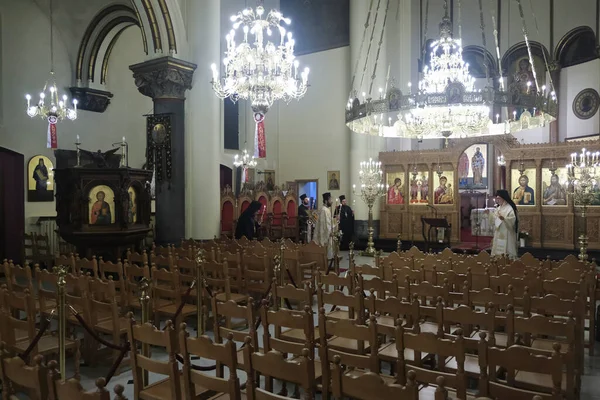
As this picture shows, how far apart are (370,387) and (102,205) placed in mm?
8677

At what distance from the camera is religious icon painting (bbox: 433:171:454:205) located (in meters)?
15.6

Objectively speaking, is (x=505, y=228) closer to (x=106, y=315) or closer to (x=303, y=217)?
(x=106, y=315)

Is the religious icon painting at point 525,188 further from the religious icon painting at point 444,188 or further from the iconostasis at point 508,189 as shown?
the religious icon painting at point 444,188

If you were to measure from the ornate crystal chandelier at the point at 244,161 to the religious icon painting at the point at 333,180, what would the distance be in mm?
2994

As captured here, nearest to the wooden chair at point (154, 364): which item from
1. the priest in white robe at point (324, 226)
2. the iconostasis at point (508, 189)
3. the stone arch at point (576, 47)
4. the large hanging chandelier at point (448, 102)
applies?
the large hanging chandelier at point (448, 102)

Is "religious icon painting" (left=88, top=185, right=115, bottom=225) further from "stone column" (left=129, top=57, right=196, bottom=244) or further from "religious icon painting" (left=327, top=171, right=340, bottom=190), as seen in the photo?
"religious icon painting" (left=327, top=171, right=340, bottom=190)

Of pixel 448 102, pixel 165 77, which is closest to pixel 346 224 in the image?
pixel 165 77

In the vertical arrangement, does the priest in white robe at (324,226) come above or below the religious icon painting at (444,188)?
below

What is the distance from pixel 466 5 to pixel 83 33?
564 inches

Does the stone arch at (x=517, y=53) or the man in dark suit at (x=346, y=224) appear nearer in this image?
the man in dark suit at (x=346, y=224)

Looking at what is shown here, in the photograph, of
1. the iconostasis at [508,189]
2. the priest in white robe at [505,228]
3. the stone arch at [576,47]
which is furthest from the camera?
the stone arch at [576,47]

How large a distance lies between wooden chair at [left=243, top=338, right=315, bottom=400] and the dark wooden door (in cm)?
1296

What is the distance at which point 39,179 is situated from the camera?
14445 millimetres

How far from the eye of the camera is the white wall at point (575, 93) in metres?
16.8
